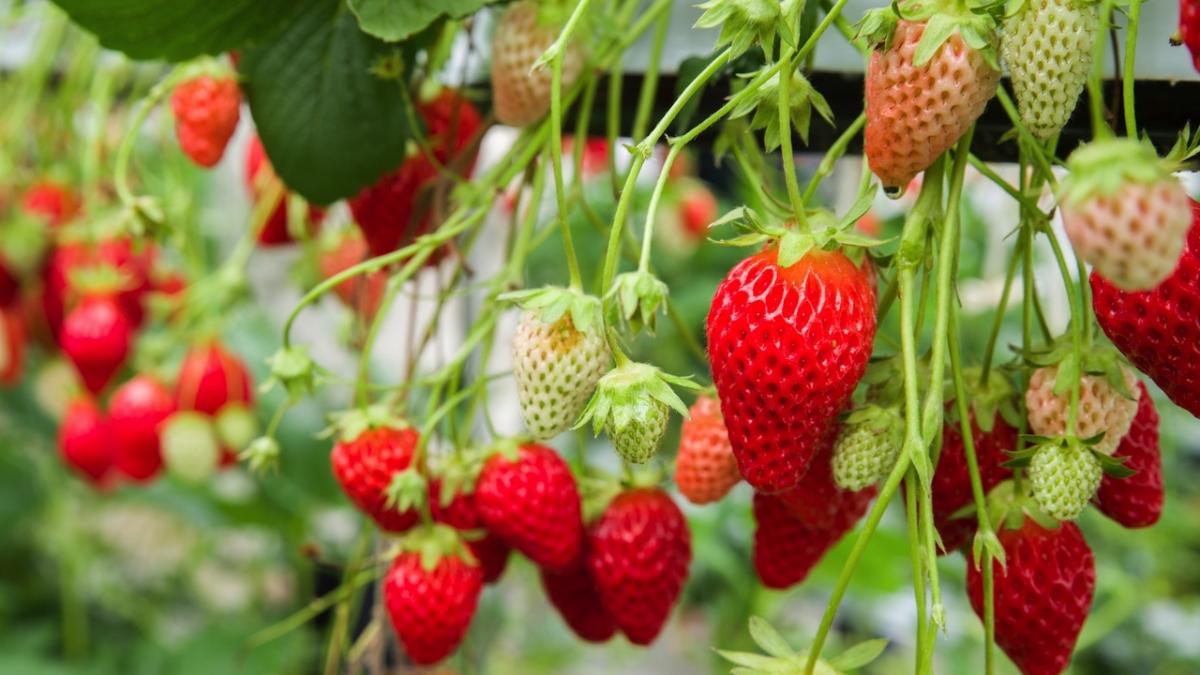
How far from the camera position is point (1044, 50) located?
1.37 feet

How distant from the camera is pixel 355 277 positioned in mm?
896

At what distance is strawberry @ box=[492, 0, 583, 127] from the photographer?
0.65 meters

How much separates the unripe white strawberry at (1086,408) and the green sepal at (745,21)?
0.19m

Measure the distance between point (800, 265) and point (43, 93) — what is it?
3.67 ft

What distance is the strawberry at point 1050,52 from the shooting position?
41 cm

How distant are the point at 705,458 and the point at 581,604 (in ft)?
0.50

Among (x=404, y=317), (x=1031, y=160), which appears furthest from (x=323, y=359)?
(x=1031, y=160)

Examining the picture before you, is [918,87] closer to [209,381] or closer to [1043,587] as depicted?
[1043,587]

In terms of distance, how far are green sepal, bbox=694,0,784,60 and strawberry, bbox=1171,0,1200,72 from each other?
5.2 inches

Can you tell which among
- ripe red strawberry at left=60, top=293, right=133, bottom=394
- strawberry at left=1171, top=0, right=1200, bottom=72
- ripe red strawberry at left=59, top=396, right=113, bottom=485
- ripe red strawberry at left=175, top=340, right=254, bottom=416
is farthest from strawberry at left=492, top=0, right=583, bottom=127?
ripe red strawberry at left=59, top=396, right=113, bottom=485

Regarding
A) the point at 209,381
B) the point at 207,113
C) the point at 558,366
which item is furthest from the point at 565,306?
the point at 209,381

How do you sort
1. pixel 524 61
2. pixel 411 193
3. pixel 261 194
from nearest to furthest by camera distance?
pixel 524 61
pixel 411 193
pixel 261 194

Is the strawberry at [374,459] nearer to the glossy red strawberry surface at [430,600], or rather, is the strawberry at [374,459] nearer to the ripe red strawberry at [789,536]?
the glossy red strawberry surface at [430,600]

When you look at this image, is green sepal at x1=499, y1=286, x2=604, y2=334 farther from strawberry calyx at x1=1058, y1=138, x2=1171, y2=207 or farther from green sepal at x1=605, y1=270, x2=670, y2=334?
strawberry calyx at x1=1058, y1=138, x2=1171, y2=207
